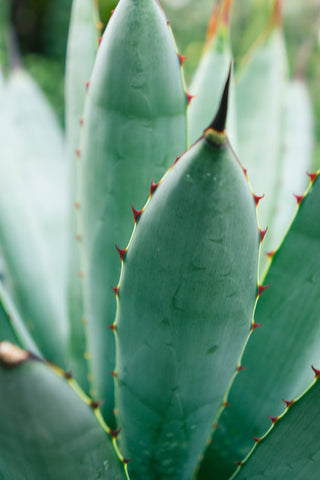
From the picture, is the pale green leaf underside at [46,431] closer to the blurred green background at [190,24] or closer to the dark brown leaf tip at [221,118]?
the dark brown leaf tip at [221,118]

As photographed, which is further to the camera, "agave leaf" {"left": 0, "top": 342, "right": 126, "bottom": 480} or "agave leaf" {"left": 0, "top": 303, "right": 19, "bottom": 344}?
"agave leaf" {"left": 0, "top": 303, "right": 19, "bottom": 344}

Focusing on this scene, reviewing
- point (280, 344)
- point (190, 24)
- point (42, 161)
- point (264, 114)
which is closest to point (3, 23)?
point (190, 24)

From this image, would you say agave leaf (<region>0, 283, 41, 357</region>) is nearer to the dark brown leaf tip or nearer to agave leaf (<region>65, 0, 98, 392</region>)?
agave leaf (<region>65, 0, 98, 392</region>)

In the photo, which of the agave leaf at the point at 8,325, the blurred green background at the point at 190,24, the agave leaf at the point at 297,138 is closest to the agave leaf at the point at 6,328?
the agave leaf at the point at 8,325

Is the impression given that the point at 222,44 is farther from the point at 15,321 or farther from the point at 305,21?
the point at 305,21

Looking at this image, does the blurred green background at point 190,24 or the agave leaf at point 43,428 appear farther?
the blurred green background at point 190,24

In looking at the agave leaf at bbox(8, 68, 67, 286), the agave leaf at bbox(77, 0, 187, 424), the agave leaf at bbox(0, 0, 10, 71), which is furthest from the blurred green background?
the agave leaf at bbox(77, 0, 187, 424)

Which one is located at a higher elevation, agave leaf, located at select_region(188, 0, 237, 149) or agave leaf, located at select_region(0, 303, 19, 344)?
agave leaf, located at select_region(188, 0, 237, 149)
